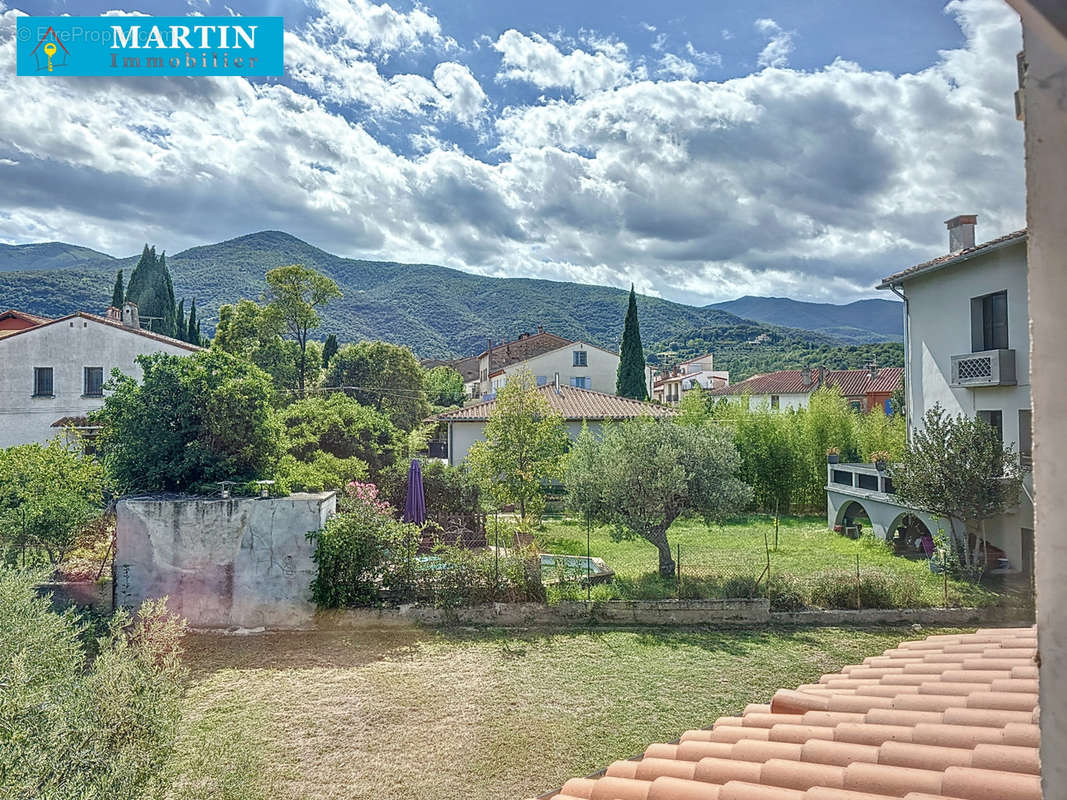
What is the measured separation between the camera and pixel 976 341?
1560 centimetres

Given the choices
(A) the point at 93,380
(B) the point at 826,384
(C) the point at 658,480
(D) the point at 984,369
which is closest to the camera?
(C) the point at 658,480

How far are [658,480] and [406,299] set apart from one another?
12953 centimetres

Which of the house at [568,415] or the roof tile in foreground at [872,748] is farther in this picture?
the house at [568,415]

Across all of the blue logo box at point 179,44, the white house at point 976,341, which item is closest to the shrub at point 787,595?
the white house at point 976,341

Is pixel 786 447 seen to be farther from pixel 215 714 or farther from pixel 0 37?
pixel 0 37

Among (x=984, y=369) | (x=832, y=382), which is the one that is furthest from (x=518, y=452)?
(x=832, y=382)

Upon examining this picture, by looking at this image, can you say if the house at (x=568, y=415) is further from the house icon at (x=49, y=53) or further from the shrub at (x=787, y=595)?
the house icon at (x=49, y=53)

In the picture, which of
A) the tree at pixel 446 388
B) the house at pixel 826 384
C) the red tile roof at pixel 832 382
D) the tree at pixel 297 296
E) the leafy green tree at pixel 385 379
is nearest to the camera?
the tree at pixel 297 296

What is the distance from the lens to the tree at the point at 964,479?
13258 mm

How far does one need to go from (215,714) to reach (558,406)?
2319cm

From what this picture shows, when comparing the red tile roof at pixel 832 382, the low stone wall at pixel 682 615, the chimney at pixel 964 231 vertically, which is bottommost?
the low stone wall at pixel 682 615

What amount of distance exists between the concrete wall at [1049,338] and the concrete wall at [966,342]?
15.4 metres

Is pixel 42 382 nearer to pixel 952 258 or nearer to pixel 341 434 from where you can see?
pixel 341 434

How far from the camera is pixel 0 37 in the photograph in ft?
38.3
